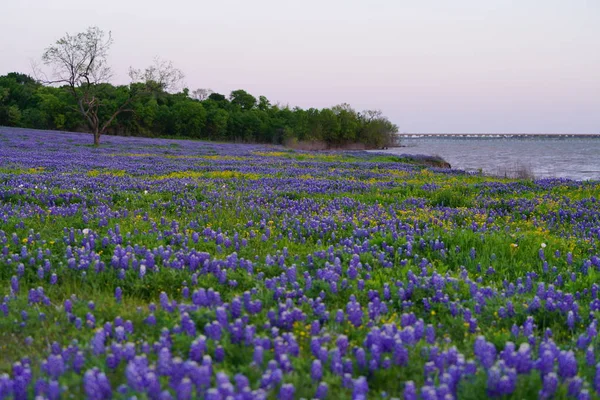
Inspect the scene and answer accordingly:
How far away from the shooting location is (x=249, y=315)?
4047mm

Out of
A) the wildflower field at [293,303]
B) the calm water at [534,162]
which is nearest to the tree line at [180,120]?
the calm water at [534,162]

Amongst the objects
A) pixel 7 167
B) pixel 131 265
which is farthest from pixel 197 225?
pixel 7 167

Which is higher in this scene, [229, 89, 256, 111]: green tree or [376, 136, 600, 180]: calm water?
[229, 89, 256, 111]: green tree

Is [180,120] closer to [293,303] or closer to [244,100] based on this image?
[244,100]

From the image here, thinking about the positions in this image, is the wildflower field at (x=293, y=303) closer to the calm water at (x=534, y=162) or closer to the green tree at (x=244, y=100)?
the calm water at (x=534, y=162)

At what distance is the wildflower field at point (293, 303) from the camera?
113 inches

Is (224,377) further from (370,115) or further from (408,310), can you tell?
(370,115)

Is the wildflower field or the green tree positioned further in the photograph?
the green tree

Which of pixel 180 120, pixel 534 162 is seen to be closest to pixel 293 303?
pixel 534 162

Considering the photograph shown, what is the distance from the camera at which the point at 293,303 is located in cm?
428

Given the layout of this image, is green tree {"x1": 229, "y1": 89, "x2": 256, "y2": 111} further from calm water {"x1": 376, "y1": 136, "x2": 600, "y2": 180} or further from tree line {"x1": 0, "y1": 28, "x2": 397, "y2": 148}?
calm water {"x1": 376, "y1": 136, "x2": 600, "y2": 180}

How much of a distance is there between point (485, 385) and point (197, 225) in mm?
5562

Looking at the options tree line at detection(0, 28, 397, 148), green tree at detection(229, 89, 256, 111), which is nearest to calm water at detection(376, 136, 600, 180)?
tree line at detection(0, 28, 397, 148)

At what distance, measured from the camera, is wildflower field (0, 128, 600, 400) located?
2.88 metres
